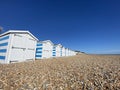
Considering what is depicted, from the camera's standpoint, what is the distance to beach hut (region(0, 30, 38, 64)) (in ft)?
33.0

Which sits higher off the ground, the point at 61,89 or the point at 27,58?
the point at 27,58

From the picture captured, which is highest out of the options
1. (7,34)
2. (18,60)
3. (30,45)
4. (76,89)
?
(7,34)

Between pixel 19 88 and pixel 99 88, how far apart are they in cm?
329

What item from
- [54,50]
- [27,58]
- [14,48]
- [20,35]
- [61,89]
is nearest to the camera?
[61,89]

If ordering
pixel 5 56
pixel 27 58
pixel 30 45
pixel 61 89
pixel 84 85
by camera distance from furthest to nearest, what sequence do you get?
pixel 30 45 → pixel 27 58 → pixel 5 56 → pixel 84 85 → pixel 61 89

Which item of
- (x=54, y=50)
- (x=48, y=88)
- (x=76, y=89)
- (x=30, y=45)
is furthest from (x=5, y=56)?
(x=54, y=50)

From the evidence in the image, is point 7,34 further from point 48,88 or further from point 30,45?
point 48,88

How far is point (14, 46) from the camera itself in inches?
418

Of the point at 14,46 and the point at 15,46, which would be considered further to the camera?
the point at 15,46

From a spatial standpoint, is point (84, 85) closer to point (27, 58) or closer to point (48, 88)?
point (48, 88)

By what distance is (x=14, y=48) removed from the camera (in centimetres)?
1063

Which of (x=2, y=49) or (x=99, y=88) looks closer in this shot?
(x=99, y=88)

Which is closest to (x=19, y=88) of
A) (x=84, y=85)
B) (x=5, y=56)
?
(x=84, y=85)

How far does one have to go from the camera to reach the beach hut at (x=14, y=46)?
396 inches
